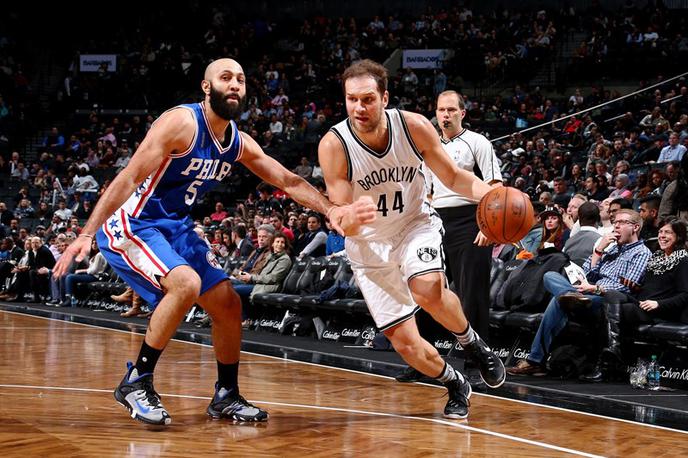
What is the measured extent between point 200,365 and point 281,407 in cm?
201

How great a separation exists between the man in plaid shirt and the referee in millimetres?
707

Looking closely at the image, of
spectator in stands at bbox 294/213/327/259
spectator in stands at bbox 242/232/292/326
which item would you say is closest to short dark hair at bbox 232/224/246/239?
spectator in stands at bbox 294/213/327/259

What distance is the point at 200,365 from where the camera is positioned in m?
6.82

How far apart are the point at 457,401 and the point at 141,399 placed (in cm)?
157

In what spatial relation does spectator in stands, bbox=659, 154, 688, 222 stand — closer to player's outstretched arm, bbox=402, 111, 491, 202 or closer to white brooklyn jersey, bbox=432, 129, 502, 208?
white brooklyn jersey, bbox=432, 129, 502, 208

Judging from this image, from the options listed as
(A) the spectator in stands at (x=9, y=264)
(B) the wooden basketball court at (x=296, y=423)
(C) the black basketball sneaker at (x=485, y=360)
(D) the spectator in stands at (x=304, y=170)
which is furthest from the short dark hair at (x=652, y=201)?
(A) the spectator in stands at (x=9, y=264)

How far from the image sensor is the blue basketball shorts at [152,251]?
441cm

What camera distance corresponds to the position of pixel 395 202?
15.1 ft

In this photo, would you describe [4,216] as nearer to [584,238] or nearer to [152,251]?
[584,238]

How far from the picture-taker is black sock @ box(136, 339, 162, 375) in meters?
4.46

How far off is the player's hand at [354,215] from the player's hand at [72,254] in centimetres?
105

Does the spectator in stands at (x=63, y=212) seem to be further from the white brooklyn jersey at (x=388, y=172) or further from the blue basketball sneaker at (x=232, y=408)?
the white brooklyn jersey at (x=388, y=172)

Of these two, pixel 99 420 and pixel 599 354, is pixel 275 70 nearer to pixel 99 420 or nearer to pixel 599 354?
pixel 599 354

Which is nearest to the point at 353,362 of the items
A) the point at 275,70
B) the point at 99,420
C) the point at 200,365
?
the point at 200,365
